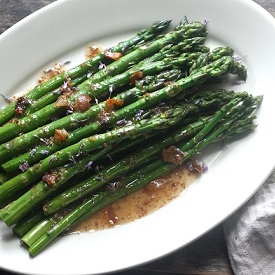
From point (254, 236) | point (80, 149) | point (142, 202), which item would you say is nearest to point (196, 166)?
point (142, 202)

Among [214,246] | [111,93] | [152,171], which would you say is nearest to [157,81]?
[111,93]

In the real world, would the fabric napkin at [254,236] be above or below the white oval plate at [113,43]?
below

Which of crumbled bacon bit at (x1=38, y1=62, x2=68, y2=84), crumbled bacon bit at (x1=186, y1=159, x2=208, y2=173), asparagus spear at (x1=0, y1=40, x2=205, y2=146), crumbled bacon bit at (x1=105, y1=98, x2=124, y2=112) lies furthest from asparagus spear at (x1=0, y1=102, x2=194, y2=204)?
crumbled bacon bit at (x1=38, y1=62, x2=68, y2=84)

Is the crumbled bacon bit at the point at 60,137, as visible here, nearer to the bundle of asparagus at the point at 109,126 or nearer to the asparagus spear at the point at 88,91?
the bundle of asparagus at the point at 109,126

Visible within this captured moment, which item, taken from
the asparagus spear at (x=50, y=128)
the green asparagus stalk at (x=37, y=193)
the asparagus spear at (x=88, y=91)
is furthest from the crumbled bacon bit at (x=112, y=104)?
the green asparagus stalk at (x=37, y=193)

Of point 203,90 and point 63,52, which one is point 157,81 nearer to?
point 203,90

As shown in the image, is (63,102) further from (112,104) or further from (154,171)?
(154,171)
